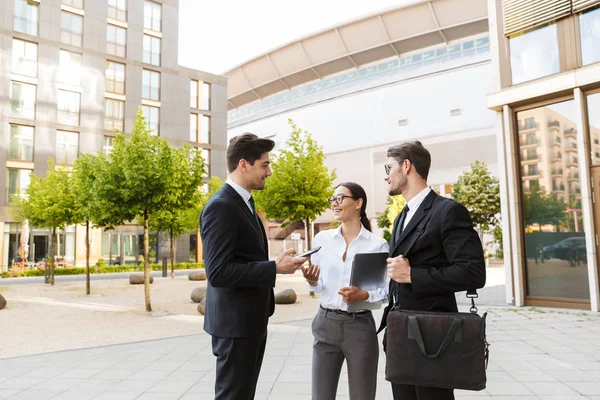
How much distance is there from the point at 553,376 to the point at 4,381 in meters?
6.92

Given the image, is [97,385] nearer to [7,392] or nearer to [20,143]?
[7,392]

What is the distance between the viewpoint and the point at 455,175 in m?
41.6

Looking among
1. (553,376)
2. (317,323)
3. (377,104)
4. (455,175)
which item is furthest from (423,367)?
(377,104)

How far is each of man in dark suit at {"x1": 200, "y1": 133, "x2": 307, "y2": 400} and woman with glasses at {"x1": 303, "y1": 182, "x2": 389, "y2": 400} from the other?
40 cm

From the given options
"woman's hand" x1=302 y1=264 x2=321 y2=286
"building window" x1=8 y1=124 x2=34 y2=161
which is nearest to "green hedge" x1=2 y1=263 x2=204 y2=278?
"building window" x1=8 y1=124 x2=34 y2=161

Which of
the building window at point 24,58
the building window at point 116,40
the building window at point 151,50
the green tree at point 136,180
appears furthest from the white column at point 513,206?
the building window at point 151,50

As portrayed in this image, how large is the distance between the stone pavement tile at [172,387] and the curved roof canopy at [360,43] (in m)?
51.7

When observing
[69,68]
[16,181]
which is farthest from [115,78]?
[16,181]

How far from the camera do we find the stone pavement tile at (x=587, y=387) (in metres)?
4.87

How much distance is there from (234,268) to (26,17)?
36.9 m

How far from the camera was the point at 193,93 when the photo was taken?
39.5 meters

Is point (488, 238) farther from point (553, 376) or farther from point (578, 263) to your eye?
point (553, 376)

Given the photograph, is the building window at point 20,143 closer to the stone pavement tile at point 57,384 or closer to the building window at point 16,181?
the building window at point 16,181

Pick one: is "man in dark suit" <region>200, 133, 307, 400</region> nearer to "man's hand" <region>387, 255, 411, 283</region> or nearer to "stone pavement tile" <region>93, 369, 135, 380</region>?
"man's hand" <region>387, 255, 411, 283</region>
